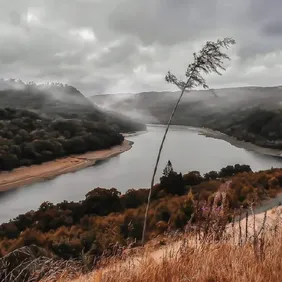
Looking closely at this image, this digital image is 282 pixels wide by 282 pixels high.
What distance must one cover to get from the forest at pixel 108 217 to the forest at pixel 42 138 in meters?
20.2

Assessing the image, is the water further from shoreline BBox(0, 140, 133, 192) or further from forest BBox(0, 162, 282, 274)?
forest BBox(0, 162, 282, 274)

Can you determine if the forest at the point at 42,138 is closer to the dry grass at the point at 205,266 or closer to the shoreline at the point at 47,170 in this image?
the shoreline at the point at 47,170

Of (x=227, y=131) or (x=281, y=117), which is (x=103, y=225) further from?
(x=227, y=131)

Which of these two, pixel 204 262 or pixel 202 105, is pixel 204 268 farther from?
pixel 202 105

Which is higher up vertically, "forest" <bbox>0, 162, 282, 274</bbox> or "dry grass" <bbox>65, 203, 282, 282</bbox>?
"dry grass" <bbox>65, 203, 282, 282</bbox>

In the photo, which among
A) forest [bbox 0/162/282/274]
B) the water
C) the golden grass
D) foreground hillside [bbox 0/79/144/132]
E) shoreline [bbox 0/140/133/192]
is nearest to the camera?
the golden grass

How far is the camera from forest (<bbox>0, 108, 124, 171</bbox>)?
41156 mm

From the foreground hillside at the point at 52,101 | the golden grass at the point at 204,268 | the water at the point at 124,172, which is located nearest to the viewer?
the golden grass at the point at 204,268

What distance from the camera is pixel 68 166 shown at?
40781mm

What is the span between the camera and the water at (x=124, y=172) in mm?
27188

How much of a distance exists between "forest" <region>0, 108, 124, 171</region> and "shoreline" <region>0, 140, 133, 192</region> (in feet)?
3.56

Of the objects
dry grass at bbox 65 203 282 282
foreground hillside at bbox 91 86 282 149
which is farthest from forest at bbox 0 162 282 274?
foreground hillside at bbox 91 86 282 149

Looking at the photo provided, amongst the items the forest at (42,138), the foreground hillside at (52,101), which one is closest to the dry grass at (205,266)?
the forest at (42,138)

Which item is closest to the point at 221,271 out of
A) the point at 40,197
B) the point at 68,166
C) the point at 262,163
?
the point at 40,197
